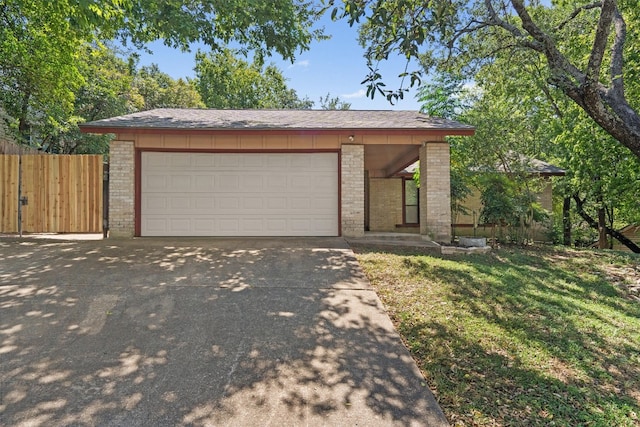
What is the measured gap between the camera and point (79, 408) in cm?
229

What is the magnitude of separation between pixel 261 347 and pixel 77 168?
7.74 m

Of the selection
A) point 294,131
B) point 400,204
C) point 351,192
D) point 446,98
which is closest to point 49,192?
point 294,131

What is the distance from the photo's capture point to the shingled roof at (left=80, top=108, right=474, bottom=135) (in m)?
8.33

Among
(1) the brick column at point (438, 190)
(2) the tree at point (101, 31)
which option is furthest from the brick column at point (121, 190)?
(1) the brick column at point (438, 190)

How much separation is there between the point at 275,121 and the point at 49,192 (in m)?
5.73

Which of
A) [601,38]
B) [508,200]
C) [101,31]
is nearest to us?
[601,38]

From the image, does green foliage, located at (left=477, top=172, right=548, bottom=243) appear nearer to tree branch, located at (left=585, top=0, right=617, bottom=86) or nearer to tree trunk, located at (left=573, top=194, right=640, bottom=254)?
tree branch, located at (left=585, top=0, right=617, bottom=86)

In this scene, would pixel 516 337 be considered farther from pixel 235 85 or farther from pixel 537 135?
pixel 235 85

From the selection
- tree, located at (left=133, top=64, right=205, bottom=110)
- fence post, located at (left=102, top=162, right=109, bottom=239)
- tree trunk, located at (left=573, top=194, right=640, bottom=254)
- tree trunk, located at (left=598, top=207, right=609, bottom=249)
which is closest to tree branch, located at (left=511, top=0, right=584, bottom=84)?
fence post, located at (left=102, top=162, right=109, bottom=239)

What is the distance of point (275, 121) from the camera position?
933 centimetres

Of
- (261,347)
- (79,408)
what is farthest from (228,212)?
(79,408)

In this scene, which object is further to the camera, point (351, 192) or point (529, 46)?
point (351, 192)

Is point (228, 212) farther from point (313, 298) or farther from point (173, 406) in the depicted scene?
point (173, 406)

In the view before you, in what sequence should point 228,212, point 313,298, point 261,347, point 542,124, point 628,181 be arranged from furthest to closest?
1. point 542,124
2. point 628,181
3. point 228,212
4. point 313,298
5. point 261,347
